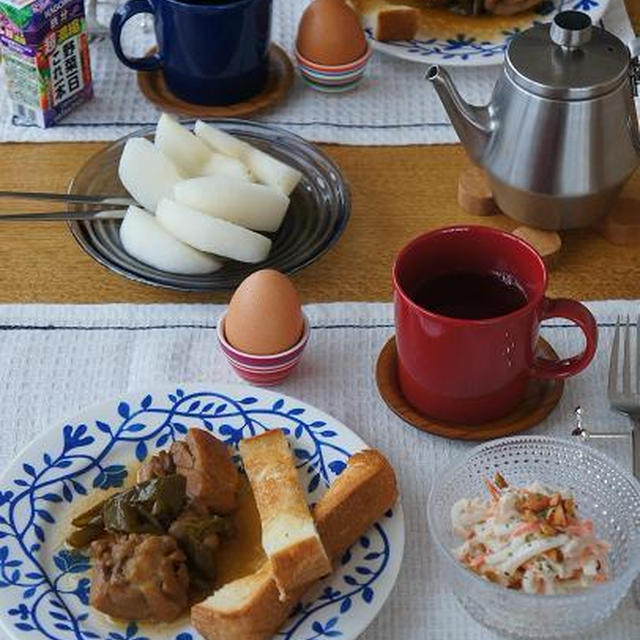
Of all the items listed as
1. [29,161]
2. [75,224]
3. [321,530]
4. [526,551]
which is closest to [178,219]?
Result: [75,224]

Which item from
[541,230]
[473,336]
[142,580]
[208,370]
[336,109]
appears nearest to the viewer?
[142,580]

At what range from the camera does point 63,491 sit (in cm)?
101

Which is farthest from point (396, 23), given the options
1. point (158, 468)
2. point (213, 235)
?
point (158, 468)

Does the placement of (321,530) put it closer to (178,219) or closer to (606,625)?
(606,625)

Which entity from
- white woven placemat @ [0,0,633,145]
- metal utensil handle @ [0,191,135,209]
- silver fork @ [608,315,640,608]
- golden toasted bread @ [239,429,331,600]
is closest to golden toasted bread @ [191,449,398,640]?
golden toasted bread @ [239,429,331,600]

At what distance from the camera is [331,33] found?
4.78 feet

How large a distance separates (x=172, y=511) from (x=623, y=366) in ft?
1.39

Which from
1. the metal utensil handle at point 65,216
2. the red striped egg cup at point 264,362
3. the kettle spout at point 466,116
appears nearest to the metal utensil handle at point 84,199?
the metal utensil handle at point 65,216

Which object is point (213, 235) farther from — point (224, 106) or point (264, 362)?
point (224, 106)

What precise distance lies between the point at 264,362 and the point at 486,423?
0.65 ft

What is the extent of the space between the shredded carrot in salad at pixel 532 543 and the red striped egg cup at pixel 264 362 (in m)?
0.23

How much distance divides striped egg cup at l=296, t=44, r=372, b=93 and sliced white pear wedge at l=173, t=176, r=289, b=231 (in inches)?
10.9

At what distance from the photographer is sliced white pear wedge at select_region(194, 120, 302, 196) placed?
1.29 meters

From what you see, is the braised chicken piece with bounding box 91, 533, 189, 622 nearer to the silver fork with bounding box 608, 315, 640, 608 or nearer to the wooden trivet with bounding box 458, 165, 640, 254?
the silver fork with bounding box 608, 315, 640, 608
